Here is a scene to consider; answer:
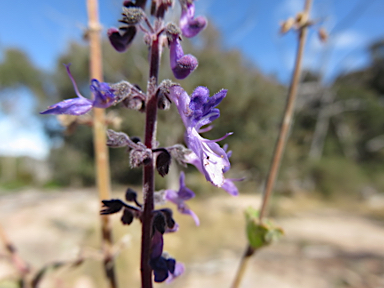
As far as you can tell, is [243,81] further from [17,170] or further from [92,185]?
[17,170]

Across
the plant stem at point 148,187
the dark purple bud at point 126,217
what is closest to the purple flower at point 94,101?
the plant stem at point 148,187

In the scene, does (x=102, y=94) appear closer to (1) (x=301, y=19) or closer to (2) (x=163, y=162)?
(2) (x=163, y=162)

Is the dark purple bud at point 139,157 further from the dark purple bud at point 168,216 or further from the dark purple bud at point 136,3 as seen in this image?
the dark purple bud at point 136,3

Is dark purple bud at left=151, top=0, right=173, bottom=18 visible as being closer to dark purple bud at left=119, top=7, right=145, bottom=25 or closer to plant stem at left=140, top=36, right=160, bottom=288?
dark purple bud at left=119, top=7, right=145, bottom=25

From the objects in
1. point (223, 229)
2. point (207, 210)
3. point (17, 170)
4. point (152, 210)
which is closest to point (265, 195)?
point (152, 210)

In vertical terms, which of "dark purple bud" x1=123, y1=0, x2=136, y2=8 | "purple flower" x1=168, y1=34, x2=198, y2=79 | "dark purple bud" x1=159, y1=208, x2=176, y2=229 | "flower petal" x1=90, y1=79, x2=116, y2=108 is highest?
"dark purple bud" x1=123, y1=0, x2=136, y2=8

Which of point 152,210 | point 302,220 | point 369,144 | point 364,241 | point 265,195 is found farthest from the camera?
point 369,144

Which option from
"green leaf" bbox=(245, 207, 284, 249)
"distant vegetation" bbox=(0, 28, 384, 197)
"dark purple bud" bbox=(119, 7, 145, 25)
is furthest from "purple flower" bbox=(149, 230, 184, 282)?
"distant vegetation" bbox=(0, 28, 384, 197)
